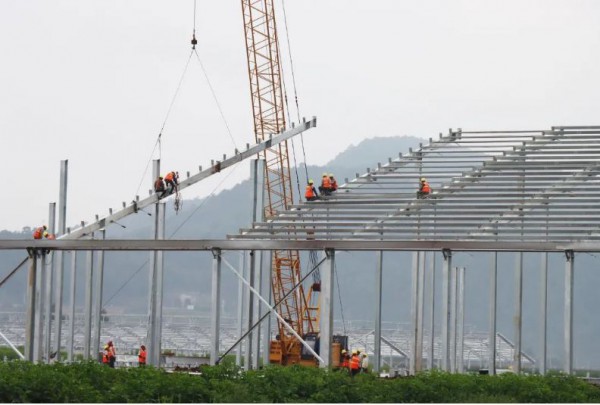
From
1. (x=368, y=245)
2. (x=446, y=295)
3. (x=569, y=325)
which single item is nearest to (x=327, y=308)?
(x=368, y=245)

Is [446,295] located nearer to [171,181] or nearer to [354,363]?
[354,363]

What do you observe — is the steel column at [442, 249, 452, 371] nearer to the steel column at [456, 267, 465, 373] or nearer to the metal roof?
the metal roof

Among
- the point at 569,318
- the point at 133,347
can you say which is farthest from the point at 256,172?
the point at 133,347

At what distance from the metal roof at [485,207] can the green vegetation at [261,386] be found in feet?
18.4

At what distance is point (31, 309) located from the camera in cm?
3950

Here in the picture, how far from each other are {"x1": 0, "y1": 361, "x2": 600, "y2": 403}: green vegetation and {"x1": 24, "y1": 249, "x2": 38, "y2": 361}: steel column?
6.05m

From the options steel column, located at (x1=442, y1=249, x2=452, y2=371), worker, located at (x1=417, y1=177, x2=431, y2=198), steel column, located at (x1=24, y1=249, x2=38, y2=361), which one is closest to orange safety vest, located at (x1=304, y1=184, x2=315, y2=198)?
worker, located at (x1=417, y1=177, x2=431, y2=198)

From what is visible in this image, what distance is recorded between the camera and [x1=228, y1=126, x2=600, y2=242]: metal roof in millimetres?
40688

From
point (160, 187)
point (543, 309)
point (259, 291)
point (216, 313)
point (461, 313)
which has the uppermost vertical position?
point (160, 187)

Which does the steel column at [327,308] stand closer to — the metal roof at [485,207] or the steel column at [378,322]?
the metal roof at [485,207]

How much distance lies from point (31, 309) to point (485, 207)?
46.6ft

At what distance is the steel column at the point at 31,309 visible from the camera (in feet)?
129

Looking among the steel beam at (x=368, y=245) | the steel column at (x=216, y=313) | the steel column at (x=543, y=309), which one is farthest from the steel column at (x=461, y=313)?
the steel column at (x=216, y=313)

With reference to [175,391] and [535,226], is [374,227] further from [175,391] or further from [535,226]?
[175,391]
